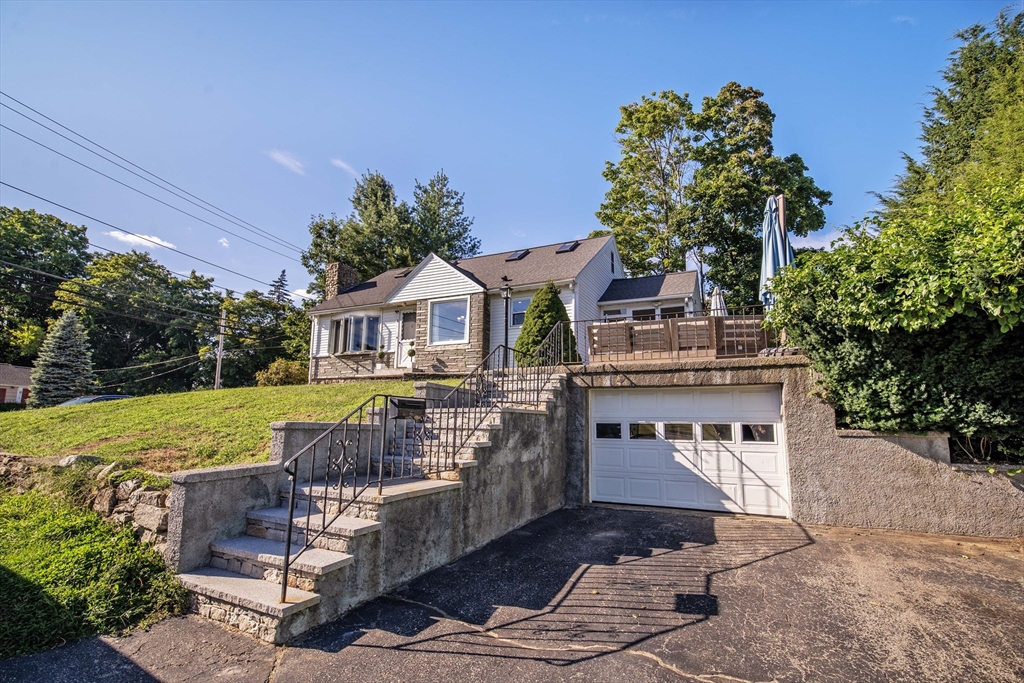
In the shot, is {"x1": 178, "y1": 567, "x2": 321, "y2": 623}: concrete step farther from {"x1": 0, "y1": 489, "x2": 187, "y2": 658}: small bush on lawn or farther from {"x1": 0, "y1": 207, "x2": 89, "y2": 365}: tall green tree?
{"x1": 0, "y1": 207, "x2": 89, "y2": 365}: tall green tree

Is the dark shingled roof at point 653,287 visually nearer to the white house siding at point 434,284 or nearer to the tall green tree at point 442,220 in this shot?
the white house siding at point 434,284

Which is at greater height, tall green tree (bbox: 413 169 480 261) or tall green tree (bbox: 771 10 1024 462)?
tall green tree (bbox: 413 169 480 261)

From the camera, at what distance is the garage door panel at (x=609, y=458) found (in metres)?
8.14

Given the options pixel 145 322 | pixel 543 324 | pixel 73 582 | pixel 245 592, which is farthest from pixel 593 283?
pixel 145 322

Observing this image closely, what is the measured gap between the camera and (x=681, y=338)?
841 cm

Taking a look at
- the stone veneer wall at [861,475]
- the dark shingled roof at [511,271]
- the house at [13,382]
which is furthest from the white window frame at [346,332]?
the house at [13,382]

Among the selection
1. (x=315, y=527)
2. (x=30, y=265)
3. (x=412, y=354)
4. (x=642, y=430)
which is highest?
(x=30, y=265)

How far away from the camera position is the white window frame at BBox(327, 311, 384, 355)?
55.5 ft

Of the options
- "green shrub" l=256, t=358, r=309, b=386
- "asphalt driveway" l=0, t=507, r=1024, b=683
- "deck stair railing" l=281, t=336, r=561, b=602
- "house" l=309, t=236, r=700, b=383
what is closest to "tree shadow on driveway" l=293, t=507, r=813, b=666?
"asphalt driveway" l=0, t=507, r=1024, b=683

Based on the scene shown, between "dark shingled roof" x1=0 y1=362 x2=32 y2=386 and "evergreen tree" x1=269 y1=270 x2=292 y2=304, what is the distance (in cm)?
1418

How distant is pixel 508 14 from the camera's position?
278 inches

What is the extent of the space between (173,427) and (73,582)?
4080 mm

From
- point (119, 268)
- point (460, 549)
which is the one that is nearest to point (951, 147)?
point (460, 549)

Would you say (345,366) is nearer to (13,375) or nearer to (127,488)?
(127,488)
